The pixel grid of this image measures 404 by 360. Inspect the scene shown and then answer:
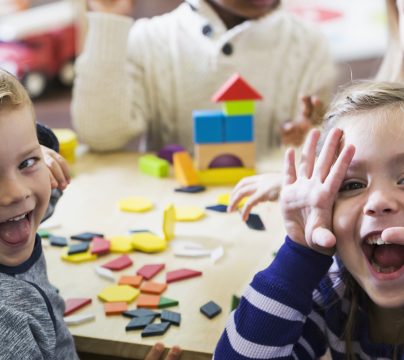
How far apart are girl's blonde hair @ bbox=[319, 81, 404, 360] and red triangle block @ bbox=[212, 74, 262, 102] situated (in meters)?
0.47

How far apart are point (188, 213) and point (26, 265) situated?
0.41 meters

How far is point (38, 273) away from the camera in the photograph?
0.80m

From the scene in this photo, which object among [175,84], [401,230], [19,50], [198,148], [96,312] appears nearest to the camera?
[401,230]

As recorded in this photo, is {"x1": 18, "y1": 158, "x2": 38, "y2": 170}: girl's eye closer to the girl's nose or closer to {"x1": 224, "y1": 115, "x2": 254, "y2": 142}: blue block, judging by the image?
the girl's nose

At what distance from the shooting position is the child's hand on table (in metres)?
0.92

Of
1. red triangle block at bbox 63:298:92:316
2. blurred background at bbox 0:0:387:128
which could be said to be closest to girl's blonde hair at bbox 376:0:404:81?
red triangle block at bbox 63:298:92:316

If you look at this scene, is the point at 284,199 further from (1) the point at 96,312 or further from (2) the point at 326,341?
(1) the point at 96,312

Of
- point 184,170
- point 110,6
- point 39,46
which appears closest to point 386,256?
point 184,170

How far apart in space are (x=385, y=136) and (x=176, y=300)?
349 mm

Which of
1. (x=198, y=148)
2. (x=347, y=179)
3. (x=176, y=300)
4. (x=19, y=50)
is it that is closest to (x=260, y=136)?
(x=198, y=148)

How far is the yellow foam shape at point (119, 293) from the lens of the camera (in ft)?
2.88

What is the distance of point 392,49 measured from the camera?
1359mm

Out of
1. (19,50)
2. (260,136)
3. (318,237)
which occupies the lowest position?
(19,50)

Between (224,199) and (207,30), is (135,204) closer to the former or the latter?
(224,199)
